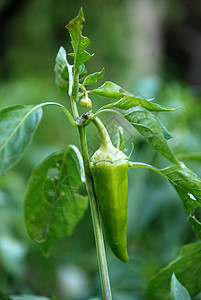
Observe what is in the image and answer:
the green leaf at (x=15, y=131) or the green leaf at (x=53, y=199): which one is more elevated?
the green leaf at (x=15, y=131)

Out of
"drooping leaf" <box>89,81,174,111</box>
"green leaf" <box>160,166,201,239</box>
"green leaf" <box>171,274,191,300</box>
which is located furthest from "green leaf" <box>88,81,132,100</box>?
"green leaf" <box>171,274,191,300</box>

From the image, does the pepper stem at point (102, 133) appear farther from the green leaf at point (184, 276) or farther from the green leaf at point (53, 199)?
the green leaf at point (184, 276)

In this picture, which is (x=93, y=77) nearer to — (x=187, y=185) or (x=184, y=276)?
(x=187, y=185)

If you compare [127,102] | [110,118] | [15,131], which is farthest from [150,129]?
[110,118]

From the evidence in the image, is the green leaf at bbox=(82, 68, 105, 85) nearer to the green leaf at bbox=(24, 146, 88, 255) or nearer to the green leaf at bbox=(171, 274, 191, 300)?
the green leaf at bbox=(24, 146, 88, 255)

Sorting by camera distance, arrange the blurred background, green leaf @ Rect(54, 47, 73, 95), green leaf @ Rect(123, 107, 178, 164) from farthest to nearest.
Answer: the blurred background < green leaf @ Rect(54, 47, 73, 95) < green leaf @ Rect(123, 107, 178, 164)

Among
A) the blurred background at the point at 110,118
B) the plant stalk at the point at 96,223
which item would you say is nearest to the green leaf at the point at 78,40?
the plant stalk at the point at 96,223
